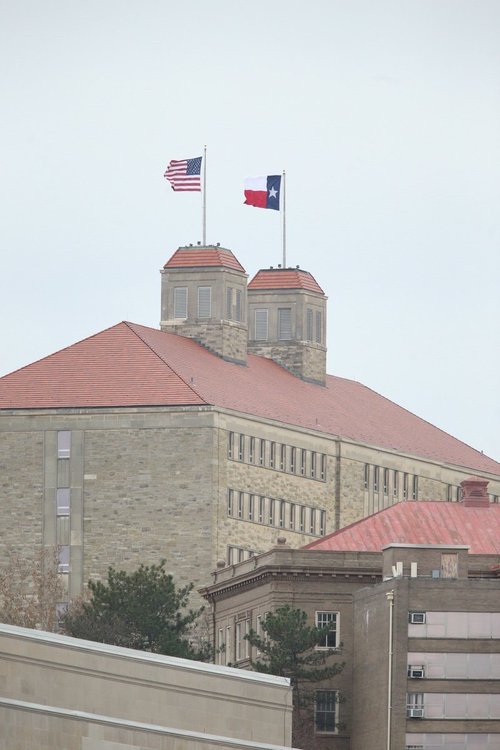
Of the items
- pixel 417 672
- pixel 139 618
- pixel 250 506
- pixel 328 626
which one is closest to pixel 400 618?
pixel 417 672

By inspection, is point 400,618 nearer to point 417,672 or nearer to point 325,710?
point 417,672

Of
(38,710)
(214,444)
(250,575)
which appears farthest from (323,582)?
(38,710)

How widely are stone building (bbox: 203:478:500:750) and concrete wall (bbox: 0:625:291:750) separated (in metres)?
19.5

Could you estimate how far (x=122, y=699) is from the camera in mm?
123312

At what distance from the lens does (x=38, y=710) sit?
113 m

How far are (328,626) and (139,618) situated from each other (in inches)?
496

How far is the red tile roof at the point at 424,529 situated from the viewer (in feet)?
552

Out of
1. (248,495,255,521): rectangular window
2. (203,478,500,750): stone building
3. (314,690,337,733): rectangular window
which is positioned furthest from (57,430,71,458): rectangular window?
(314,690,337,733): rectangular window

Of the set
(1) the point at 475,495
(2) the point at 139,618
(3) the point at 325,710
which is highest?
(1) the point at 475,495

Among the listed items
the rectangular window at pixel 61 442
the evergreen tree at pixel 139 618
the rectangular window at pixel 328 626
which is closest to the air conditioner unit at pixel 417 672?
the rectangular window at pixel 328 626

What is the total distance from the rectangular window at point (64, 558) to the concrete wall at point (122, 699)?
65.4m

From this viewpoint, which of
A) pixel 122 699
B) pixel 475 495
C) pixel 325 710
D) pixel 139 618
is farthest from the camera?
pixel 475 495

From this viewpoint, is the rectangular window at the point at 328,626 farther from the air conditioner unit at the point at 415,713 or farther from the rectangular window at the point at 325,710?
the air conditioner unit at the point at 415,713

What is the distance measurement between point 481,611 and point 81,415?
1950 inches
